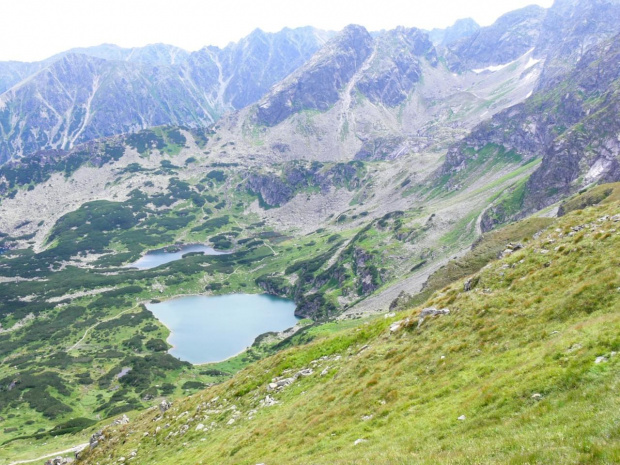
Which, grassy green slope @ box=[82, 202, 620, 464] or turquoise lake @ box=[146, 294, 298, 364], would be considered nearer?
grassy green slope @ box=[82, 202, 620, 464]

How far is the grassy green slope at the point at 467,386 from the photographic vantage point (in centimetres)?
1413

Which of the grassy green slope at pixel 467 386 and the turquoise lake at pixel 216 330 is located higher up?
the grassy green slope at pixel 467 386

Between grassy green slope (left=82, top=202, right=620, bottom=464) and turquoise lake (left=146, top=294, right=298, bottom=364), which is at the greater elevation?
grassy green slope (left=82, top=202, right=620, bottom=464)

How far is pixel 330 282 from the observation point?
646ft

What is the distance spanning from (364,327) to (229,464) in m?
18.1

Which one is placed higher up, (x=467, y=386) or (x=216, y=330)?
(x=467, y=386)

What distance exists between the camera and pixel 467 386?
20234mm

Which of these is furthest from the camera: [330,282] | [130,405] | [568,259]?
[330,282]

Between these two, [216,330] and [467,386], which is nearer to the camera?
[467,386]

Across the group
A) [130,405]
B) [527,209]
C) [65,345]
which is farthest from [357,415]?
[65,345]

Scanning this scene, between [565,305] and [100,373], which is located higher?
[565,305]

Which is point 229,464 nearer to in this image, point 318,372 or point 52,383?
point 318,372

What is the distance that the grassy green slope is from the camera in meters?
14.1

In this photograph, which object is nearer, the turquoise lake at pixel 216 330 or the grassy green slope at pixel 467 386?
the grassy green slope at pixel 467 386
